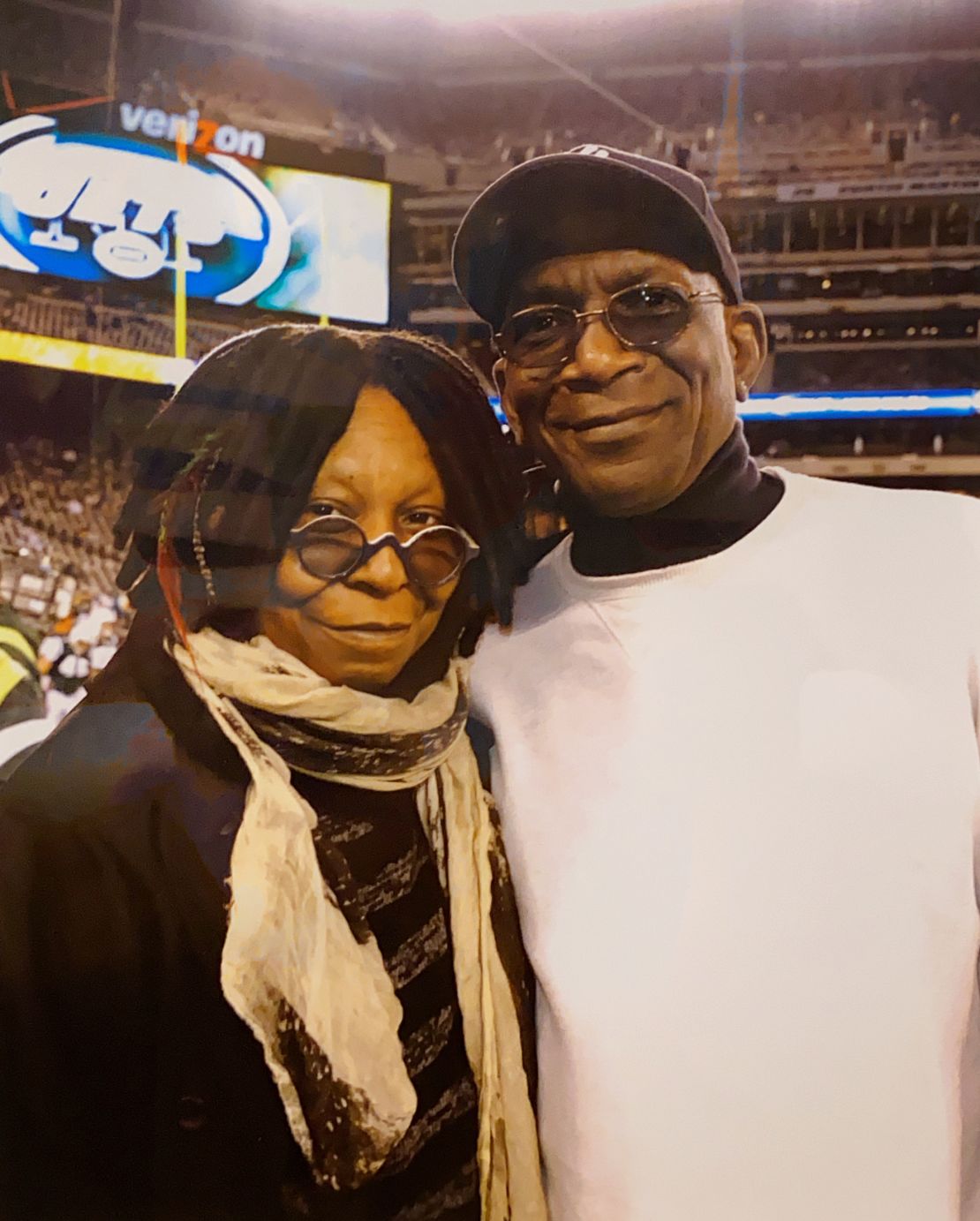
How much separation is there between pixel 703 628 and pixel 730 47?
82 centimetres

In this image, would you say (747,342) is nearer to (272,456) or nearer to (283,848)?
(272,456)

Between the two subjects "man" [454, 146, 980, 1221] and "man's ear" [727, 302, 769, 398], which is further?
"man's ear" [727, 302, 769, 398]

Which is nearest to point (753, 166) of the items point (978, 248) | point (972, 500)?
point (978, 248)

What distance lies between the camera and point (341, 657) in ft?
3.94

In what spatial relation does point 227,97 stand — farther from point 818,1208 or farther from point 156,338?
point 818,1208

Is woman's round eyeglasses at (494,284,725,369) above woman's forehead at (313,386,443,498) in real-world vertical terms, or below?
above

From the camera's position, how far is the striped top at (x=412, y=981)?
1.18 meters

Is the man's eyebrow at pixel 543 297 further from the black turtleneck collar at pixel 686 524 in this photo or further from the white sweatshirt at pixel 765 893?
the white sweatshirt at pixel 765 893

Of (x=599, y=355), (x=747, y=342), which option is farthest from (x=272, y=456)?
(x=747, y=342)

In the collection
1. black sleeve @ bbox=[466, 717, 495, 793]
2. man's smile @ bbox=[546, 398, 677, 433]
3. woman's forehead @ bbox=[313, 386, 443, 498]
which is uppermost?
man's smile @ bbox=[546, 398, 677, 433]

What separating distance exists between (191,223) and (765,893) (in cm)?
117

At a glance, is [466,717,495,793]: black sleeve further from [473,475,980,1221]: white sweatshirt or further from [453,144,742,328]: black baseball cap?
[453,144,742,328]: black baseball cap

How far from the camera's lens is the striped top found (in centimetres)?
118

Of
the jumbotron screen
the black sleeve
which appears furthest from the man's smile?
the black sleeve
